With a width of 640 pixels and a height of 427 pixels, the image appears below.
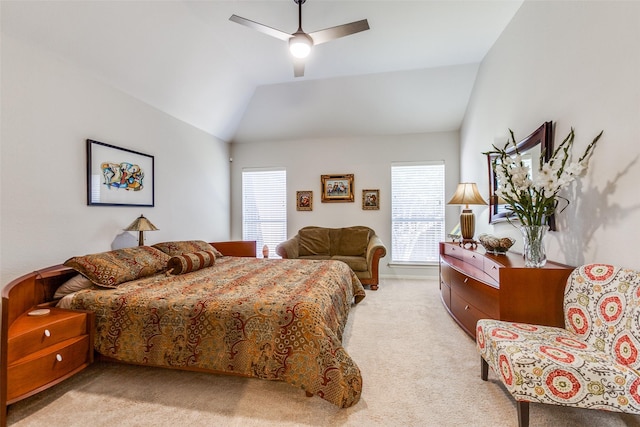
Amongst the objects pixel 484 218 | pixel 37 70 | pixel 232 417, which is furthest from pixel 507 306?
pixel 37 70

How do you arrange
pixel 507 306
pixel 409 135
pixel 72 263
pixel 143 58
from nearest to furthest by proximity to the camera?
pixel 507 306
pixel 72 263
pixel 143 58
pixel 409 135

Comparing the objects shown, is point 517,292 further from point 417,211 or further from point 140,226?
point 140,226

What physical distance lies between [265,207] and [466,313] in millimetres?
4107

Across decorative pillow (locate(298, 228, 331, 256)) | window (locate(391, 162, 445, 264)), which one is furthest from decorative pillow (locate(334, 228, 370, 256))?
window (locate(391, 162, 445, 264))

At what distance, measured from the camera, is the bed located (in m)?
1.72

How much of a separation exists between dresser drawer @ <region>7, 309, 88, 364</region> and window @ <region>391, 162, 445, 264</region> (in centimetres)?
452

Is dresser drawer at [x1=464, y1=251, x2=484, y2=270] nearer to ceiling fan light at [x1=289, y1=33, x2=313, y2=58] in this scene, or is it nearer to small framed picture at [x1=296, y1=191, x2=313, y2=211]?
ceiling fan light at [x1=289, y1=33, x2=313, y2=58]

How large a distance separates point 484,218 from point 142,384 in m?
4.20

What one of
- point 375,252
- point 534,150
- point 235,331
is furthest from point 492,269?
point 375,252

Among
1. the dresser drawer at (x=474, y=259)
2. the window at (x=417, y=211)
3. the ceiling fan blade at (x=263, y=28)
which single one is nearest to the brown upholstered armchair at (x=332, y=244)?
the window at (x=417, y=211)

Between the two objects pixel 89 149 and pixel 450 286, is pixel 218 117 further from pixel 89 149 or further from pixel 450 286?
pixel 450 286

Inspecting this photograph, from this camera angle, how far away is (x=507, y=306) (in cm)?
202

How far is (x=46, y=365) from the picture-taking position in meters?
1.79

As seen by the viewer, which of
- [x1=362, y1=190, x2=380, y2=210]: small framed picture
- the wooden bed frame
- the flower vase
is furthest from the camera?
[x1=362, y1=190, x2=380, y2=210]: small framed picture
